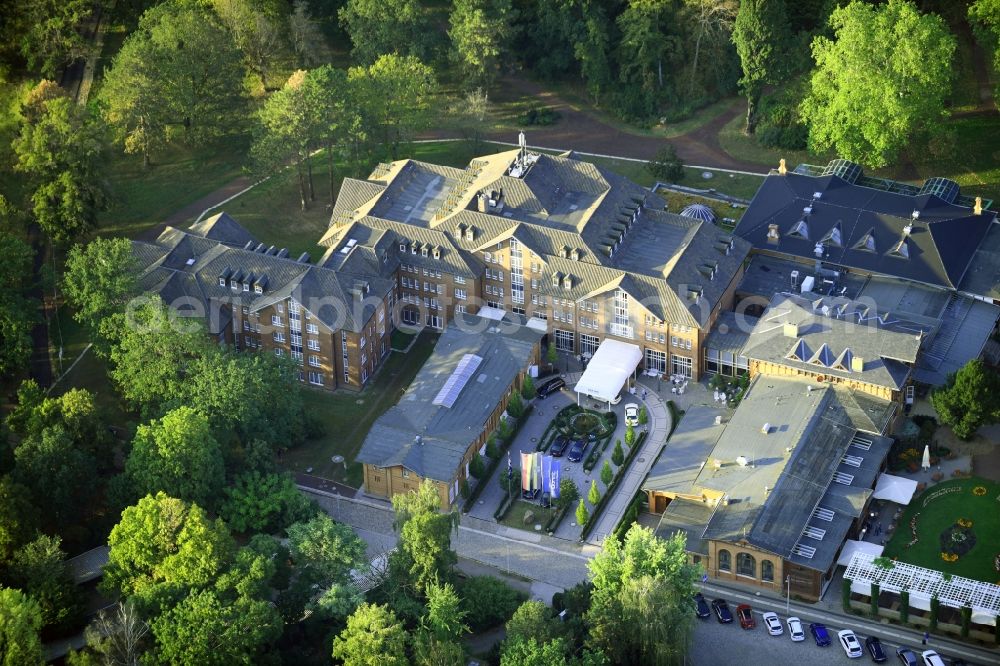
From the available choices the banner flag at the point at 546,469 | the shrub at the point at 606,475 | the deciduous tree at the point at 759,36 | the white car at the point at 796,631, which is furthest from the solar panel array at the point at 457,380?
the deciduous tree at the point at 759,36

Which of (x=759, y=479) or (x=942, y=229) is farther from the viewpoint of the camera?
(x=942, y=229)

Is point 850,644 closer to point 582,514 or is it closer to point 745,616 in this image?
point 745,616

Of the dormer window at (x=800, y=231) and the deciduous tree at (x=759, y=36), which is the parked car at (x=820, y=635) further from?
the deciduous tree at (x=759, y=36)

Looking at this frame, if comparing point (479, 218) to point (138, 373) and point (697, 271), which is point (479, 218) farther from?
point (138, 373)

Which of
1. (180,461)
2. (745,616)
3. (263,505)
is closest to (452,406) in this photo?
(263,505)

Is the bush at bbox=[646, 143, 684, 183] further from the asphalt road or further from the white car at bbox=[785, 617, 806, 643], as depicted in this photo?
the white car at bbox=[785, 617, 806, 643]

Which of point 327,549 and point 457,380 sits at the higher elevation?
point 457,380

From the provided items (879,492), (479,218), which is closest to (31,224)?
(479,218)
